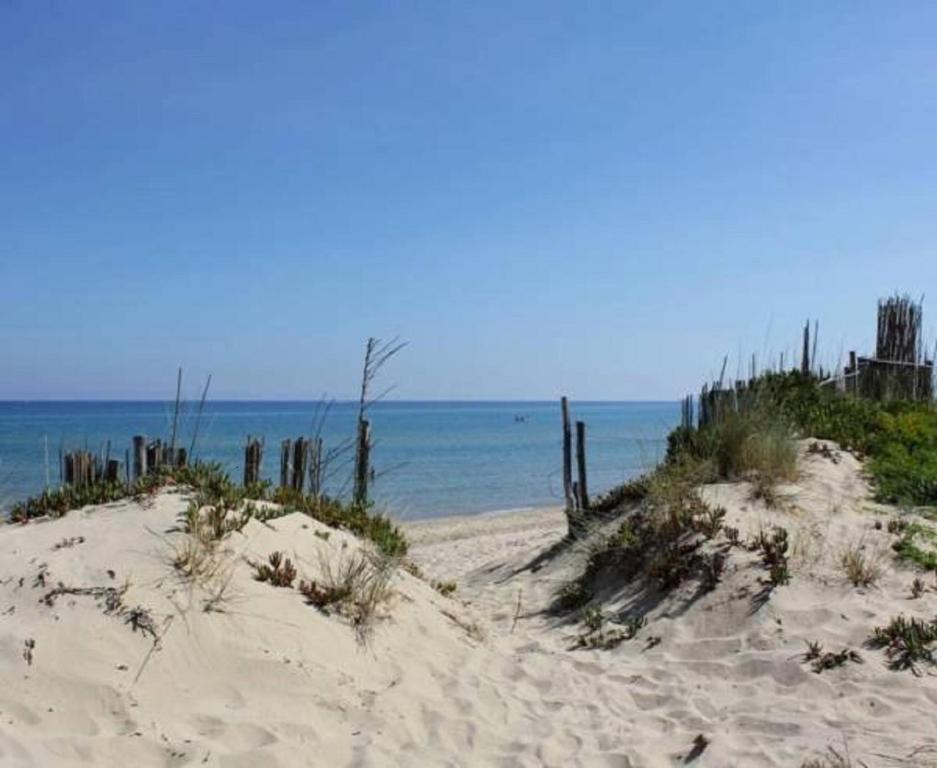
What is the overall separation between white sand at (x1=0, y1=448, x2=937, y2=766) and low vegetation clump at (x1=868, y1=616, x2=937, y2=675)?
11cm

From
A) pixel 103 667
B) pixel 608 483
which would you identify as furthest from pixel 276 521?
pixel 608 483

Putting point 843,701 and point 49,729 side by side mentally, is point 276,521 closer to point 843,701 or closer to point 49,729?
point 49,729

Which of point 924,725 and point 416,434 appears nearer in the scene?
point 924,725

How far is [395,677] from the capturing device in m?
5.30

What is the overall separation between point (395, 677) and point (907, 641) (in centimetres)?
339

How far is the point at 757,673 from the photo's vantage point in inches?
228

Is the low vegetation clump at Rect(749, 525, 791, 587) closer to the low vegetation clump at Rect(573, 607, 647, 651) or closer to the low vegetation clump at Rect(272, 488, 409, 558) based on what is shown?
the low vegetation clump at Rect(573, 607, 647, 651)

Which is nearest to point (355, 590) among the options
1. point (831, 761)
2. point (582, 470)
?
point (831, 761)

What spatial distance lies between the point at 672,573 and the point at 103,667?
4.76 metres

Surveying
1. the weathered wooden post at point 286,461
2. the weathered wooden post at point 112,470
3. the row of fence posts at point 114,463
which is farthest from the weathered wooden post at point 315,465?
the weathered wooden post at point 112,470

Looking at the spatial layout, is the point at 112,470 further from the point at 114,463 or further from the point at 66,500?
the point at 66,500

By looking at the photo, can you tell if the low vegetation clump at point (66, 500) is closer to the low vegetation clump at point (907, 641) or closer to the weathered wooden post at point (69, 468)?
the weathered wooden post at point (69, 468)

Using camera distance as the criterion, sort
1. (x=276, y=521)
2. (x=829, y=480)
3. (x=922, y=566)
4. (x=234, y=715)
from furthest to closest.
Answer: (x=829, y=480) < (x=922, y=566) < (x=276, y=521) < (x=234, y=715)

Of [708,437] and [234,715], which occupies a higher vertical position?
[708,437]
